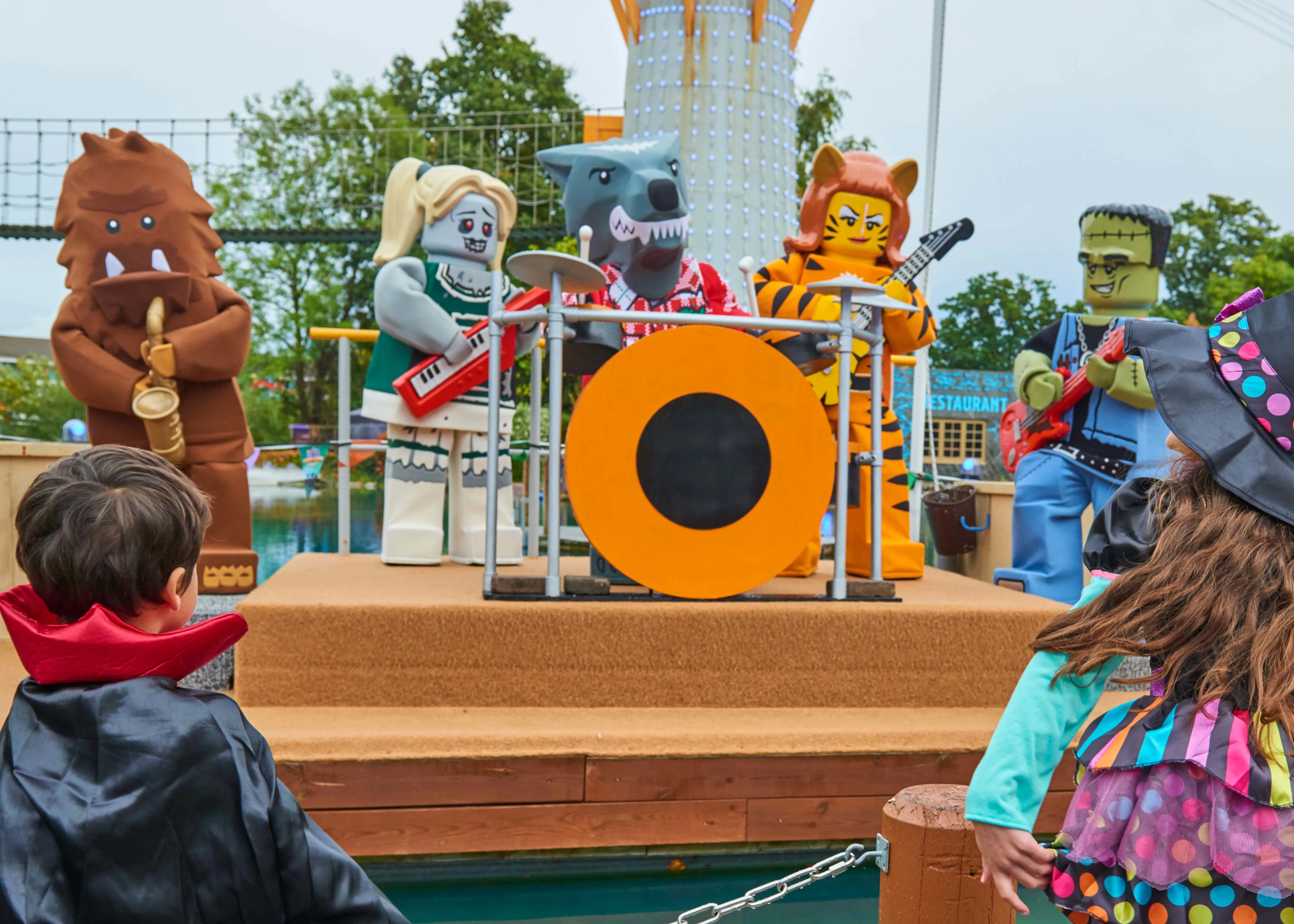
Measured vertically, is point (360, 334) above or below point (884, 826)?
above

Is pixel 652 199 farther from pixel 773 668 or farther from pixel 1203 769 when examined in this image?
pixel 1203 769

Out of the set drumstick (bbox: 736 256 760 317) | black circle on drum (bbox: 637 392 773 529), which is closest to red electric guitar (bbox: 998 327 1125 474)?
drumstick (bbox: 736 256 760 317)

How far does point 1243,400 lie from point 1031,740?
429 millimetres

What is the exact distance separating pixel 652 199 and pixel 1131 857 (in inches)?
100

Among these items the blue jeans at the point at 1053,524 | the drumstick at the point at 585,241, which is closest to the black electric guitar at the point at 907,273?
the drumstick at the point at 585,241

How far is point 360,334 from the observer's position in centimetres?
416

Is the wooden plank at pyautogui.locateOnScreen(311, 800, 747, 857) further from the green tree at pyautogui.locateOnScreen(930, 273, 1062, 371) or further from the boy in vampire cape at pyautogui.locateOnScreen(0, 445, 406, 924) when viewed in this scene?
the green tree at pyautogui.locateOnScreen(930, 273, 1062, 371)

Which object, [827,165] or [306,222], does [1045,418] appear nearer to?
[827,165]

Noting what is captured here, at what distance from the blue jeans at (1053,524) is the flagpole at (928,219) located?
2.22 feet

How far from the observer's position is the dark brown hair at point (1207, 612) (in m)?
1.05

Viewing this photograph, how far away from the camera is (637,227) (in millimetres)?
3256

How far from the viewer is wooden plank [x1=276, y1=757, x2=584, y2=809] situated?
2.37m

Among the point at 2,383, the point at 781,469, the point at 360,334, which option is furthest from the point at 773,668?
the point at 2,383

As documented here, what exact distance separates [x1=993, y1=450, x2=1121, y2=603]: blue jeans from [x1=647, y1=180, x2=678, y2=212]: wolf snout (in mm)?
1876
